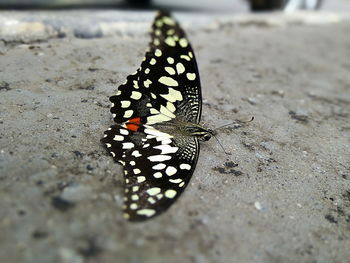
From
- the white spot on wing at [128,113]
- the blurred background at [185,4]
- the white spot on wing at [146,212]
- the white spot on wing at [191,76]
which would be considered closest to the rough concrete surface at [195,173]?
the white spot on wing at [146,212]

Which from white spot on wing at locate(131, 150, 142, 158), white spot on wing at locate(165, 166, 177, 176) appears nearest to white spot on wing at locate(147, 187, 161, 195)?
white spot on wing at locate(165, 166, 177, 176)

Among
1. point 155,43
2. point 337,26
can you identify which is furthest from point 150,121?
point 337,26

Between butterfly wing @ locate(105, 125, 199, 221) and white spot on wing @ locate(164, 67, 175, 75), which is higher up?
white spot on wing @ locate(164, 67, 175, 75)

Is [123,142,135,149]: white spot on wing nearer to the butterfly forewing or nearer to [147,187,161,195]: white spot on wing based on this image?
the butterfly forewing

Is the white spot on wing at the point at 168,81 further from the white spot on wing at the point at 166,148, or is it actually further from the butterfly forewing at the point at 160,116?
the white spot on wing at the point at 166,148

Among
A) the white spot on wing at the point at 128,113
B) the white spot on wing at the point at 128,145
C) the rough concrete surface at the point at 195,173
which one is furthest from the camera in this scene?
the white spot on wing at the point at 128,113

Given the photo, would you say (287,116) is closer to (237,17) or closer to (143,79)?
(143,79)

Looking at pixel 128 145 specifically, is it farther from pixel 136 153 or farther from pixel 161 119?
pixel 161 119
